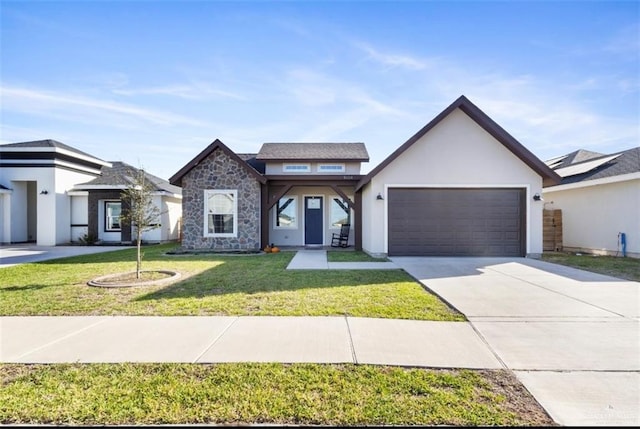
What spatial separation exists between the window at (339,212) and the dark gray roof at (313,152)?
220 centimetres

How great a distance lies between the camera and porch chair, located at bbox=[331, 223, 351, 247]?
16.0m

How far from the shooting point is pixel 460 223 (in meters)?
12.1

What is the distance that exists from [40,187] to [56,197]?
94 centimetres

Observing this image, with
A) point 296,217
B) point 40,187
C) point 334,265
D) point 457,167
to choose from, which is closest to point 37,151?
point 40,187

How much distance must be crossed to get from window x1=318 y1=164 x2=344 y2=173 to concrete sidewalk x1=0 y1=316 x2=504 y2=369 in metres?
12.4

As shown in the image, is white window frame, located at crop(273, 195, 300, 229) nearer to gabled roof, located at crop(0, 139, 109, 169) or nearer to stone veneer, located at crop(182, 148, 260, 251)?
stone veneer, located at crop(182, 148, 260, 251)

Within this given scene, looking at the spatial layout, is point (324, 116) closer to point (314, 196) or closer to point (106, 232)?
point (314, 196)

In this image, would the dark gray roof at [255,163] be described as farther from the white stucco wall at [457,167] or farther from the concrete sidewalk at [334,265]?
the concrete sidewalk at [334,265]

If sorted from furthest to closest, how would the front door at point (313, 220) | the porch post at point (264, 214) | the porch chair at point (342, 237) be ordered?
the front door at point (313, 220)
the porch chair at point (342, 237)
the porch post at point (264, 214)

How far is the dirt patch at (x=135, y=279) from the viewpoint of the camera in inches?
282

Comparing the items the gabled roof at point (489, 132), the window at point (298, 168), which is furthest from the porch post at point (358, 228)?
the window at point (298, 168)

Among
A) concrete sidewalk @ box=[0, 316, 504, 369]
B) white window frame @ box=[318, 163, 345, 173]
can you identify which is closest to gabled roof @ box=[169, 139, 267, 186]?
white window frame @ box=[318, 163, 345, 173]

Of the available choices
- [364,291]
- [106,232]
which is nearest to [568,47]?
[364,291]

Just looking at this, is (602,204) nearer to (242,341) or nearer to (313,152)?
(313,152)
